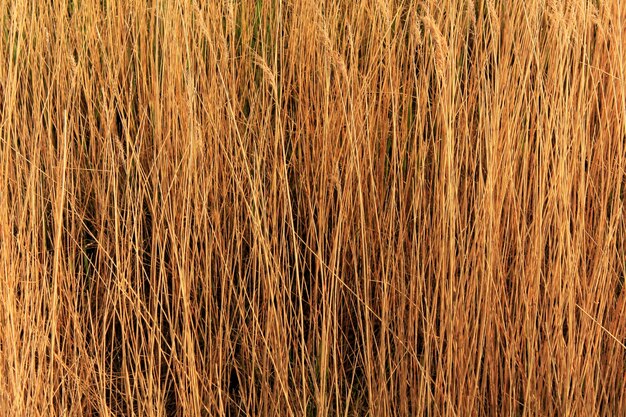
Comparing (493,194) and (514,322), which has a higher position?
(493,194)

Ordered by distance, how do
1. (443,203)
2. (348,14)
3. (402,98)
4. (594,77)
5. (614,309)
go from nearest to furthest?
(443,203) → (614,309) → (594,77) → (402,98) → (348,14)

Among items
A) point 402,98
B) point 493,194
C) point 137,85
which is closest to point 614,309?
point 493,194

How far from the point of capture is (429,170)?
1.76 m

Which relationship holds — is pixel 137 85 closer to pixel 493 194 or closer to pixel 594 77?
pixel 493 194

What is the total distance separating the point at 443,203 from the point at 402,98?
51 cm

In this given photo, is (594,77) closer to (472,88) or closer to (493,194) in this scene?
(472,88)

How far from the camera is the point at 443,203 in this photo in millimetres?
1365

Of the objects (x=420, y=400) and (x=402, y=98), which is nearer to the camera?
(x=420, y=400)

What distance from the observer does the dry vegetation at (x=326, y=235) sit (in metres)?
1.40

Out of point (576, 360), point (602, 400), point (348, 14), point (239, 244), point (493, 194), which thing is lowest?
point (602, 400)

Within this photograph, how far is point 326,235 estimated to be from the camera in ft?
5.18

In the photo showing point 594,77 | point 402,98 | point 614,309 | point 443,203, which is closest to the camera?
point 443,203

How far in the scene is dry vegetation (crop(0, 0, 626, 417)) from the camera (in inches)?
55.0

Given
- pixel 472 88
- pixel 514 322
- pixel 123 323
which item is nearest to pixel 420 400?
pixel 514 322
